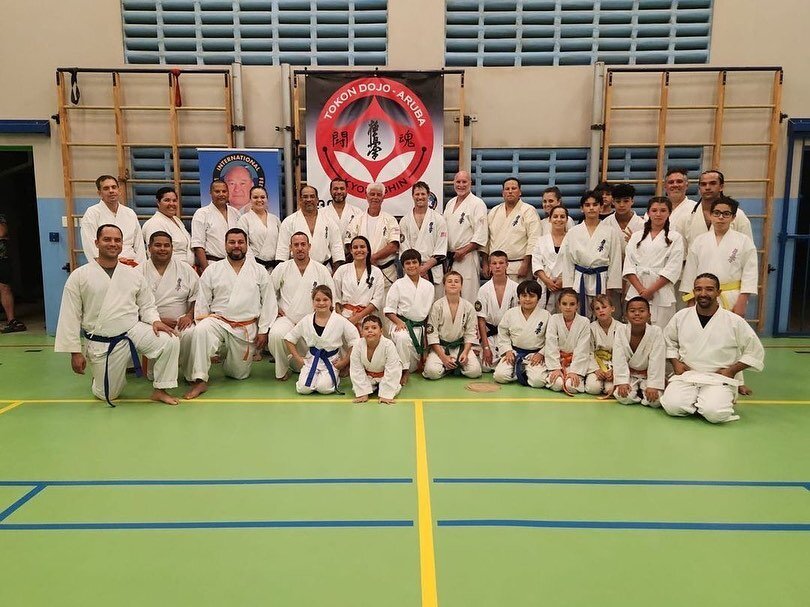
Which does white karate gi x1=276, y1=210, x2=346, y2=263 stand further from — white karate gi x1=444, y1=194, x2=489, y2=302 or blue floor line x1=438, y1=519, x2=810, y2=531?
blue floor line x1=438, y1=519, x2=810, y2=531

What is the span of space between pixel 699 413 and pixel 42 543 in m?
4.07

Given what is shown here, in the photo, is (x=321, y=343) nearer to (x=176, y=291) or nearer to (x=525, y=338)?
(x=176, y=291)

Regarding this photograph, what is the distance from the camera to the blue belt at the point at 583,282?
5.11m

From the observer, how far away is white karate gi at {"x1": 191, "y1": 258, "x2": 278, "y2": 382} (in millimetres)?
5027

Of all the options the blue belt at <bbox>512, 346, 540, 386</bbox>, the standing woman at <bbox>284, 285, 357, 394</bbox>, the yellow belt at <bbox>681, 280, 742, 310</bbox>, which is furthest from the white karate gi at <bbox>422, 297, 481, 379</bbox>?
the yellow belt at <bbox>681, 280, 742, 310</bbox>

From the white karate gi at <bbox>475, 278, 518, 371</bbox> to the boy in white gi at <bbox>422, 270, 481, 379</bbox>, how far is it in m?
0.18

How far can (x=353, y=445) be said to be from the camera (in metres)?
3.57

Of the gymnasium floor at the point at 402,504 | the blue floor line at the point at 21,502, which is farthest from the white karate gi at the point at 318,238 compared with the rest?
the blue floor line at the point at 21,502

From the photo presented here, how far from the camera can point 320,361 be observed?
4.77 metres

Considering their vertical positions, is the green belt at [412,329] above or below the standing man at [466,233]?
below

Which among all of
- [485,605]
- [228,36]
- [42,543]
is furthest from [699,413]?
[228,36]

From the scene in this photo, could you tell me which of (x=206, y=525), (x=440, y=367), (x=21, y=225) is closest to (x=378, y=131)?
(x=440, y=367)

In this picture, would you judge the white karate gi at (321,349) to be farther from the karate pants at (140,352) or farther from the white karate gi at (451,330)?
the karate pants at (140,352)

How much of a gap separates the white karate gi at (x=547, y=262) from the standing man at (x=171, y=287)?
3.21 metres
